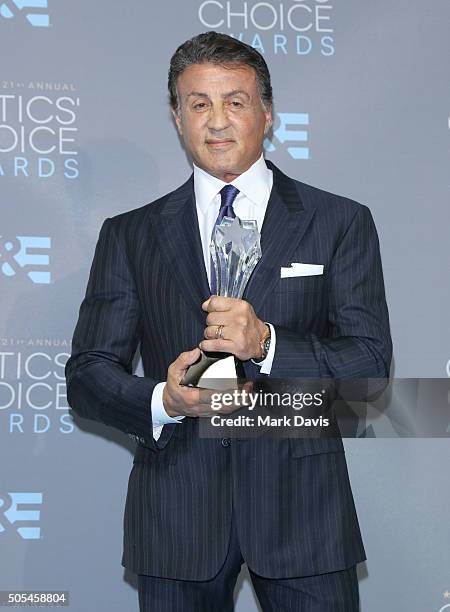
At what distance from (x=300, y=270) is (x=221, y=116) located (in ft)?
1.29

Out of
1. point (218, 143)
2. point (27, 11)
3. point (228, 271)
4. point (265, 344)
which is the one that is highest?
point (27, 11)

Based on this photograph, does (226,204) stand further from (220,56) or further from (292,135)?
(292,135)

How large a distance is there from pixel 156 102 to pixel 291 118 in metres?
0.44

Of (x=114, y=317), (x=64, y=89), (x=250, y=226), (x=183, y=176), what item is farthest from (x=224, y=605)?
(x=64, y=89)

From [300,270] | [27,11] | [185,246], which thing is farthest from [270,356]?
[27,11]

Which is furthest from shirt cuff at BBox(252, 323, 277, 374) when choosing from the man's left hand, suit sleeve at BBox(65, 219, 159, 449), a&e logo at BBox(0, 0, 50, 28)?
a&e logo at BBox(0, 0, 50, 28)

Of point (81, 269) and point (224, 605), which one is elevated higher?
point (81, 269)

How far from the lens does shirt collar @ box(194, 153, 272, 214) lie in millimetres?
2135

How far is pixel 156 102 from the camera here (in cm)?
300

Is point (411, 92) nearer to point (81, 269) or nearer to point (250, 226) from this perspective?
point (81, 269)

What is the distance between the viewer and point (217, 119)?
2.08 meters

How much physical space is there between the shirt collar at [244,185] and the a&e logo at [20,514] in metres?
1.23

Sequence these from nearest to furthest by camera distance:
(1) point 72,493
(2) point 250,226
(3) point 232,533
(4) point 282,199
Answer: (2) point 250,226, (3) point 232,533, (4) point 282,199, (1) point 72,493

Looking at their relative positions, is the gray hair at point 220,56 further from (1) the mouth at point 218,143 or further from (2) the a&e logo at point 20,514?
(2) the a&e logo at point 20,514
